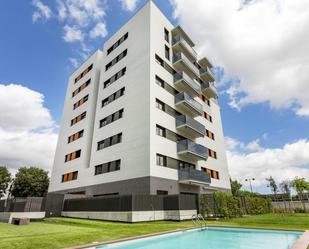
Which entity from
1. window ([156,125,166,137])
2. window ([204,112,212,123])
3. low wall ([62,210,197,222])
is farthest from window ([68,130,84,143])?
window ([204,112,212,123])

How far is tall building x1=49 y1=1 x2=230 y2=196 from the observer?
2396 centimetres

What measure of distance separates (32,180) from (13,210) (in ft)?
104

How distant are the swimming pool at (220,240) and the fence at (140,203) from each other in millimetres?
5062

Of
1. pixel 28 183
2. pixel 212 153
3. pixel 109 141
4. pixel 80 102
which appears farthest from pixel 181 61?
pixel 28 183

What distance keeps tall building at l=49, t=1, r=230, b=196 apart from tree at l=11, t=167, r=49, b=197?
17457 mm

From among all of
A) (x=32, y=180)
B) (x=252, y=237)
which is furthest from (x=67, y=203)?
(x=32, y=180)

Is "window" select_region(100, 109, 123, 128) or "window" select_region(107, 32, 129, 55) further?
"window" select_region(107, 32, 129, 55)

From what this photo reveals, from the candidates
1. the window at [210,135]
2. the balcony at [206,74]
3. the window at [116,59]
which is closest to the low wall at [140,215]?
the window at [210,135]

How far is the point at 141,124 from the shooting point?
24.2 meters

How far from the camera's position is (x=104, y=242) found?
30.9 ft

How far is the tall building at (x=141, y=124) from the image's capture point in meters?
24.0

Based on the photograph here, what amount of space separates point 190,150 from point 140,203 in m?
10.4

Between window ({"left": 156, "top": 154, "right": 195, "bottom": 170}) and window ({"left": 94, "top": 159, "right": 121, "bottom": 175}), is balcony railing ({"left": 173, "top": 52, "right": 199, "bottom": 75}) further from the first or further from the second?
window ({"left": 94, "top": 159, "right": 121, "bottom": 175})

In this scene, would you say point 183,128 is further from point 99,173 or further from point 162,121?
point 99,173
